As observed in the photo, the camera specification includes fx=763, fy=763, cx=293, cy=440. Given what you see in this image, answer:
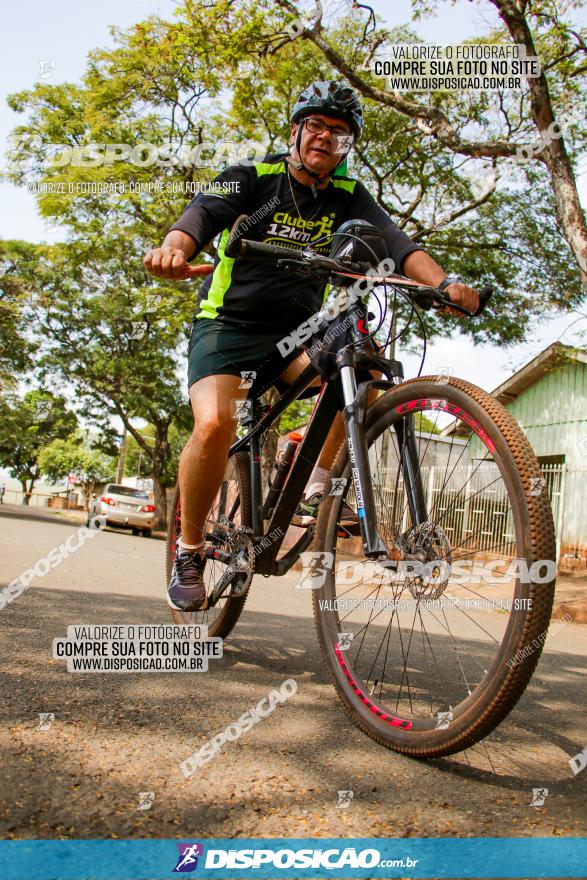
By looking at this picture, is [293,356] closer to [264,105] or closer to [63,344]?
[264,105]

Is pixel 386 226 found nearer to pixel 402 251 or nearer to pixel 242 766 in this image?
pixel 402 251

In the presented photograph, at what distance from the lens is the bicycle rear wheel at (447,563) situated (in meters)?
1.89

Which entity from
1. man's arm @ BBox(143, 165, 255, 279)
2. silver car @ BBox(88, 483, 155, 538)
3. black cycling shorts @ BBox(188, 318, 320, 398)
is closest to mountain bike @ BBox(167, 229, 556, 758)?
black cycling shorts @ BBox(188, 318, 320, 398)

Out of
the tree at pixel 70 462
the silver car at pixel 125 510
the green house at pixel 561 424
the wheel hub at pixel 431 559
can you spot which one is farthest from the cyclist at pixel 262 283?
the tree at pixel 70 462

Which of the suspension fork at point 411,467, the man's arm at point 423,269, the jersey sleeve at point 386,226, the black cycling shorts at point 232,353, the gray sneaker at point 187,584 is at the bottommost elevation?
the gray sneaker at point 187,584

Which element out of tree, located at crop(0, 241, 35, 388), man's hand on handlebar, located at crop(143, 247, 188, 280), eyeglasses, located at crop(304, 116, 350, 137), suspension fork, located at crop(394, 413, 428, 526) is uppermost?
tree, located at crop(0, 241, 35, 388)

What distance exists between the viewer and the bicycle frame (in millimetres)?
2490

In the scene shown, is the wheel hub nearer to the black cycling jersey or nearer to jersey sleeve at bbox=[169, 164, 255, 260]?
the black cycling jersey

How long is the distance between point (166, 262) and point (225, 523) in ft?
4.69

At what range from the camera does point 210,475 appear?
3.25 metres

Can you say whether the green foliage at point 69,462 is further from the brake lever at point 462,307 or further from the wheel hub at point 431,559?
the wheel hub at point 431,559

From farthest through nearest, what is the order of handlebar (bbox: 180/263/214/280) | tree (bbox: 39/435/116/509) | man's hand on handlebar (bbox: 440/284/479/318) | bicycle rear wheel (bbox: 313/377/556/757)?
tree (bbox: 39/435/116/509) < handlebar (bbox: 180/263/214/280) < man's hand on handlebar (bbox: 440/284/479/318) < bicycle rear wheel (bbox: 313/377/556/757)

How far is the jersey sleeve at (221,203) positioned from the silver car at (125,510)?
24.0 metres

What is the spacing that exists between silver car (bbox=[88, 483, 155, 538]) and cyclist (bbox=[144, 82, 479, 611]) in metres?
23.7
